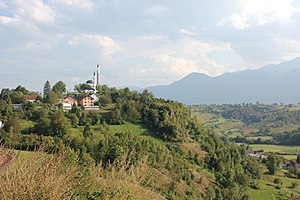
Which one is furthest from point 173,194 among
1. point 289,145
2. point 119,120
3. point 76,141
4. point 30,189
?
point 289,145

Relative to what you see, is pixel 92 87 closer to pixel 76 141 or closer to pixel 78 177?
pixel 76 141

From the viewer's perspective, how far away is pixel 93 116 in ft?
152

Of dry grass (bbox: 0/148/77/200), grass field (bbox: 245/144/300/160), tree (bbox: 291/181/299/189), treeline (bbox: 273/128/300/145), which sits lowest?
grass field (bbox: 245/144/300/160)

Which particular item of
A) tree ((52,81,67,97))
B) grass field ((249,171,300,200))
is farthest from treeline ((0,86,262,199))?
tree ((52,81,67,97))

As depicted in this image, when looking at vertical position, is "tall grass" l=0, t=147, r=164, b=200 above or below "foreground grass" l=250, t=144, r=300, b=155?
above

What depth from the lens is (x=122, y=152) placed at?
2895 cm

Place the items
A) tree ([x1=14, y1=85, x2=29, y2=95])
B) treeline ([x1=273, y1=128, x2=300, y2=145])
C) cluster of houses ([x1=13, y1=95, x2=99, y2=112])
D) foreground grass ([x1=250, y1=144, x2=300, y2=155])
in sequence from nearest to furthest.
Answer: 1. cluster of houses ([x1=13, y1=95, x2=99, y2=112])
2. tree ([x1=14, y1=85, x2=29, y2=95])
3. foreground grass ([x1=250, y1=144, x2=300, y2=155])
4. treeline ([x1=273, y1=128, x2=300, y2=145])

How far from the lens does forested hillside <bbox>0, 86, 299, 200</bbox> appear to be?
656cm

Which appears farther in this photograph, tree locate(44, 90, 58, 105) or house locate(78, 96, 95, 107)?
house locate(78, 96, 95, 107)

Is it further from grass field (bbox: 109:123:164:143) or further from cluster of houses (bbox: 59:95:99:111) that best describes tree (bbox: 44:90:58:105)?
grass field (bbox: 109:123:164:143)

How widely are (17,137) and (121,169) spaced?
93.3ft

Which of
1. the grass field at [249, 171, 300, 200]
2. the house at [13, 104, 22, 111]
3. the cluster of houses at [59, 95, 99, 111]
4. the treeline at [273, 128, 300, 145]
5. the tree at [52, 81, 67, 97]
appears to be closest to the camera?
the grass field at [249, 171, 300, 200]

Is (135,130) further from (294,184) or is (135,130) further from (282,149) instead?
(282,149)

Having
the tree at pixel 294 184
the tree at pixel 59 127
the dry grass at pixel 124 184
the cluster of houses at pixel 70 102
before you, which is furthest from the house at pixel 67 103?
the dry grass at pixel 124 184
